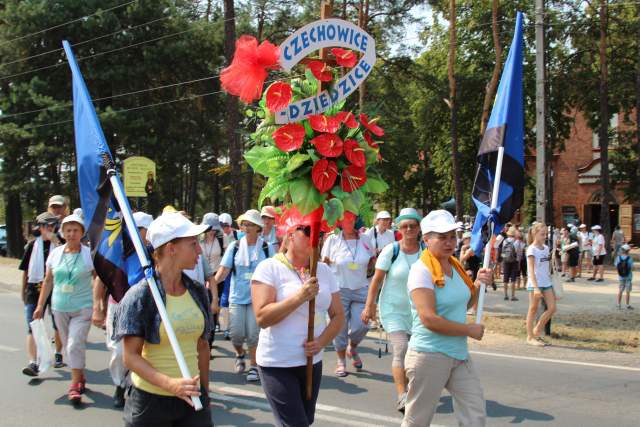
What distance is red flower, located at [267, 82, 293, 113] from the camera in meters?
3.93

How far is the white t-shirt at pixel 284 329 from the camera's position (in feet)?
13.2

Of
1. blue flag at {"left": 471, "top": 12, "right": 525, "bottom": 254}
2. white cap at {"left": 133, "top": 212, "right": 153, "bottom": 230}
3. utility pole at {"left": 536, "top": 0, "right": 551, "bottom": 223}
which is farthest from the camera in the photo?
utility pole at {"left": 536, "top": 0, "right": 551, "bottom": 223}

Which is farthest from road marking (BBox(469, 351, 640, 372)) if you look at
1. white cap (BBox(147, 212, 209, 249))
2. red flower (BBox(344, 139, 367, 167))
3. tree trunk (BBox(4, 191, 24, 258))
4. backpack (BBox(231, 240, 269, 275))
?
tree trunk (BBox(4, 191, 24, 258))

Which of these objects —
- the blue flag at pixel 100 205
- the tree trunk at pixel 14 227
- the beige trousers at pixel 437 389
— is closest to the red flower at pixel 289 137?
the blue flag at pixel 100 205

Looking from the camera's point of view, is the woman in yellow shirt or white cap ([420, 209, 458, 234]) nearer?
the woman in yellow shirt

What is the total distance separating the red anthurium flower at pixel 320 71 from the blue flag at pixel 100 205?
1419 mm

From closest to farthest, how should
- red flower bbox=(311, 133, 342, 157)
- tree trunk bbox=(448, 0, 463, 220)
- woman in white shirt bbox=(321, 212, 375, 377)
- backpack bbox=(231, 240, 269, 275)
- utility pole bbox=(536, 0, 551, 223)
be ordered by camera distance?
1. red flower bbox=(311, 133, 342, 157)
2. backpack bbox=(231, 240, 269, 275)
3. woman in white shirt bbox=(321, 212, 375, 377)
4. utility pole bbox=(536, 0, 551, 223)
5. tree trunk bbox=(448, 0, 463, 220)

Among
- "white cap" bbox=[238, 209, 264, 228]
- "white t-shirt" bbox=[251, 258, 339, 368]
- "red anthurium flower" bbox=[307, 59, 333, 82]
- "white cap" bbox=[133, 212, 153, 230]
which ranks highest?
"red anthurium flower" bbox=[307, 59, 333, 82]

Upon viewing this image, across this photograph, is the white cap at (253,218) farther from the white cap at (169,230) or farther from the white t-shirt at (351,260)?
the white cap at (169,230)

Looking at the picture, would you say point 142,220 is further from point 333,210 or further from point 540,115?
point 540,115

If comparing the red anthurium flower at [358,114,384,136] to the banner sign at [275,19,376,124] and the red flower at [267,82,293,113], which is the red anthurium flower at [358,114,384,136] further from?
the red flower at [267,82,293,113]

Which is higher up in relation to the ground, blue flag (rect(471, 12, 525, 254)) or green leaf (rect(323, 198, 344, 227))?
blue flag (rect(471, 12, 525, 254))

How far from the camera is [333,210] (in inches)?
158

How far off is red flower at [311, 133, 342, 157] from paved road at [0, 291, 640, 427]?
321 centimetres
